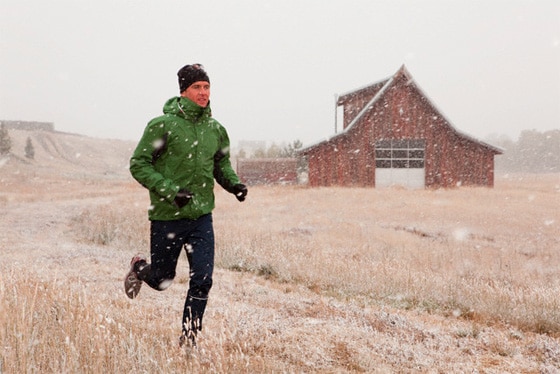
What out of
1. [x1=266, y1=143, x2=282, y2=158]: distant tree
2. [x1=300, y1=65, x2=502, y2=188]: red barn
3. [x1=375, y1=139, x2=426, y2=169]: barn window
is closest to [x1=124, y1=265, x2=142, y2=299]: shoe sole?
[x1=300, y1=65, x2=502, y2=188]: red barn

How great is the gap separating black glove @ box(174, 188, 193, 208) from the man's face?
2.36 ft

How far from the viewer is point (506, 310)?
565cm

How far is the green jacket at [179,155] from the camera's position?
351cm

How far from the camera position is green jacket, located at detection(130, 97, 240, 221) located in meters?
3.51

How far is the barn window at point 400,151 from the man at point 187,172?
2314cm

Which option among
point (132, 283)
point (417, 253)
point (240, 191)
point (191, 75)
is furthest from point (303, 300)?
point (417, 253)

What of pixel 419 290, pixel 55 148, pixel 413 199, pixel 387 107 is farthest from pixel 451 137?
pixel 55 148

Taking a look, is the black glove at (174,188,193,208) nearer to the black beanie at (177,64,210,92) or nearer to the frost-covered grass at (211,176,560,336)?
the black beanie at (177,64,210,92)

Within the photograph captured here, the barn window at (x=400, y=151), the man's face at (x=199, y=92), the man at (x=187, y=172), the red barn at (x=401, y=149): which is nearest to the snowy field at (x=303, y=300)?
the man at (x=187, y=172)

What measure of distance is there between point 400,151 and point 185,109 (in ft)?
Answer: 78.7

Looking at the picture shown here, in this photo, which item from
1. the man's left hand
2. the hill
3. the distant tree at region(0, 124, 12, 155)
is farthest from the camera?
the hill

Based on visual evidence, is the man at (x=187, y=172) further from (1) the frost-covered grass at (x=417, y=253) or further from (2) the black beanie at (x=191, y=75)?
(1) the frost-covered grass at (x=417, y=253)

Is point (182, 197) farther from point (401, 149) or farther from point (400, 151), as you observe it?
point (400, 151)

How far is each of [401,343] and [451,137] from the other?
77.8 ft
